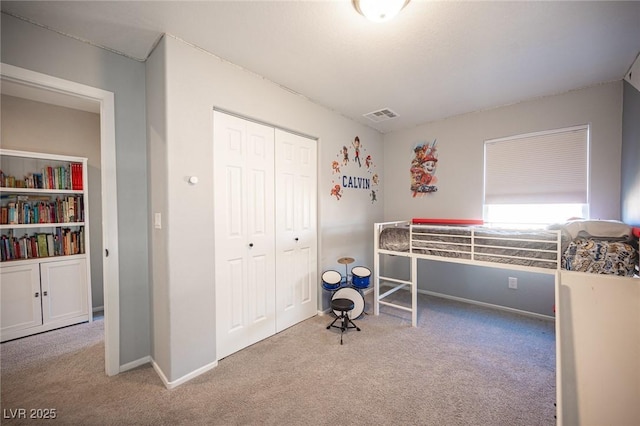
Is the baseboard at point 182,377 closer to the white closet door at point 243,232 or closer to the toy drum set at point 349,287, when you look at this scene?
the white closet door at point 243,232

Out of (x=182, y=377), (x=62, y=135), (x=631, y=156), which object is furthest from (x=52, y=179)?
(x=631, y=156)

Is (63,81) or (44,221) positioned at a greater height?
(63,81)

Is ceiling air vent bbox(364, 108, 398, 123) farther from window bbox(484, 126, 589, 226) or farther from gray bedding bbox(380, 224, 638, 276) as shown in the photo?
gray bedding bbox(380, 224, 638, 276)

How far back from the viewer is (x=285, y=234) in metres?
2.56

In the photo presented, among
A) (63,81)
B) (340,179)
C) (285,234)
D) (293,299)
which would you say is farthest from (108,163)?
(340,179)

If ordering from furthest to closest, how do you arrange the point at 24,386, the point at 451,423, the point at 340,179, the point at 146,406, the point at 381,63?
1. the point at 340,179
2. the point at 381,63
3. the point at 24,386
4. the point at 146,406
5. the point at 451,423

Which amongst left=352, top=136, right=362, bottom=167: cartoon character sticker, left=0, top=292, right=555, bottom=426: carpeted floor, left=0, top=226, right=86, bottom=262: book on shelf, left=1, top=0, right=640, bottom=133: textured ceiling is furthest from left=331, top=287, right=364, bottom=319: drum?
left=0, top=226, right=86, bottom=262: book on shelf

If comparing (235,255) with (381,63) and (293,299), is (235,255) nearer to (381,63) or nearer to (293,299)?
(293,299)

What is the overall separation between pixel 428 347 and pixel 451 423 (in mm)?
815

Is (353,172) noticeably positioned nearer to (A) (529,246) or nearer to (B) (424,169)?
(B) (424,169)

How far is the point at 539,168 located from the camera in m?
2.76

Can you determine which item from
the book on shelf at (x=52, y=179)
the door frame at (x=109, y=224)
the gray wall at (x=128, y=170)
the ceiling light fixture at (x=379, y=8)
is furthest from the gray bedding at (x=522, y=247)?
the book on shelf at (x=52, y=179)

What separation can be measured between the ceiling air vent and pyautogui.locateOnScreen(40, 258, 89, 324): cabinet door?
383 centimetres

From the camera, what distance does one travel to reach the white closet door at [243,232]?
205 cm
